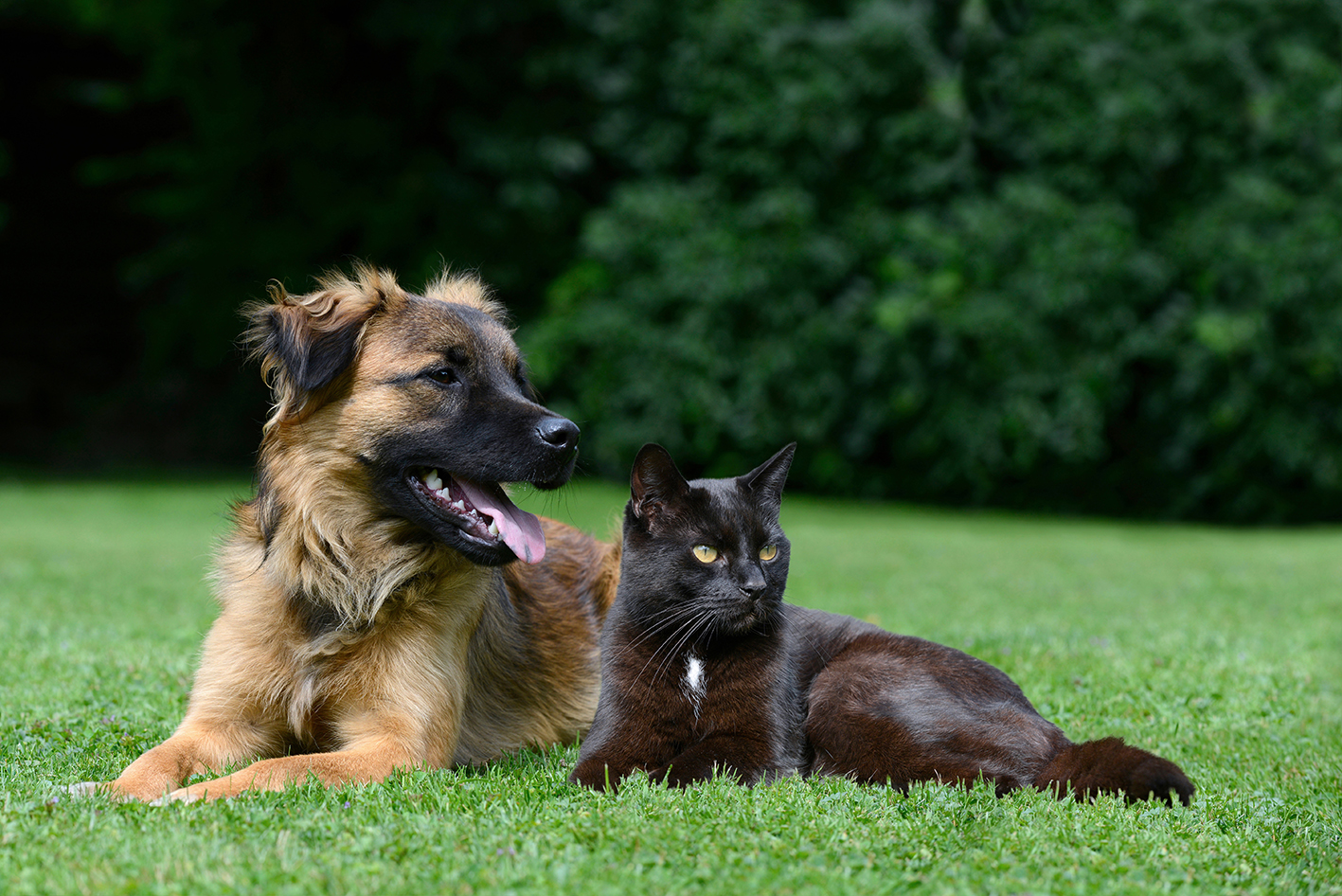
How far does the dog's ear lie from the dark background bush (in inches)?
502

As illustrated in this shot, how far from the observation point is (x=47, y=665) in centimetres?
615

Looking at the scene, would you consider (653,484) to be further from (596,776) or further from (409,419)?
(596,776)

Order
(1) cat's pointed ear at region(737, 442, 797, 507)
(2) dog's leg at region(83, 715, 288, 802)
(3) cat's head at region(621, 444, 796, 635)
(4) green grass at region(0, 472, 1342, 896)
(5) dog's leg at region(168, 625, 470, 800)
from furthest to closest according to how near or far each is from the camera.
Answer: (1) cat's pointed ear at region(737, 442, 797, 507)
(3) cat's head at region(621, 444, 796, 635)
(5) dog's leg at region(168, 625, 470, 800)
(2) dog's leg at region(83, 715, 288, 802)
(4) green grass at region(0, 472, 1342, 896)

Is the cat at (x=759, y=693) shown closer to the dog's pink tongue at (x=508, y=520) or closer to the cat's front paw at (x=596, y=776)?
the cat's front paw at (x=596, y=776)

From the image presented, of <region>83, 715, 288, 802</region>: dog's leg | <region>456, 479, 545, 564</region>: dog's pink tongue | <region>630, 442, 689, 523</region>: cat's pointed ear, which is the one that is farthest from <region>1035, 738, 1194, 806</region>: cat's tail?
<region>83, 715, 288, 802</region>: dog's leg

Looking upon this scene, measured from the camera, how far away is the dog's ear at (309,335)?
4.29 meters

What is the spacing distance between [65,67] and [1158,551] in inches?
873

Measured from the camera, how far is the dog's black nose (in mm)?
4277

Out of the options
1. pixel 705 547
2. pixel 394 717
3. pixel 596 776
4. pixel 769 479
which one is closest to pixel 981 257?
pixel 769 479

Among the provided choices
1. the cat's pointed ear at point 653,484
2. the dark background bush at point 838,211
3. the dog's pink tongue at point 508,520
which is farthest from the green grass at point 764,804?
the dark background bush at point 838,211

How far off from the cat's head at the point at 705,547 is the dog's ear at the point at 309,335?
1.19m

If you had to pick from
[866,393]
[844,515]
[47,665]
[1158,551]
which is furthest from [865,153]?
[47,665]

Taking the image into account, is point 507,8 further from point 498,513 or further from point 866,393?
point 498,513

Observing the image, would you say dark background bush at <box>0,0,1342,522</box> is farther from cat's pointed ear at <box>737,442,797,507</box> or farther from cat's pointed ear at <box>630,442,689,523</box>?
cat's pointed ear at <box>630,442,689,523</box>
